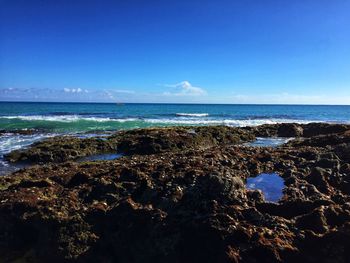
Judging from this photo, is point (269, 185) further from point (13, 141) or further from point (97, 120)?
point (97, 120)

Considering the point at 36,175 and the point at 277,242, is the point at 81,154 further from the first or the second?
the point at 277,242

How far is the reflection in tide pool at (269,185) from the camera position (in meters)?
8.57

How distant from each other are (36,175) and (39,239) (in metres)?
5.57

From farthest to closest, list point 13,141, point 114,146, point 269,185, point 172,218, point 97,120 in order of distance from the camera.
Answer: point 97,120 → point 13,141 → point 114,146 → point 269,185 → point 172,218

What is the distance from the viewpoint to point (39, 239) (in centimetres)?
685

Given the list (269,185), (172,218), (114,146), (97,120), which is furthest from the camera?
(97,120)

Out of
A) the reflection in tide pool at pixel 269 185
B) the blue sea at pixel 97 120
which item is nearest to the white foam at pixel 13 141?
the blue sea at pixel 97 120

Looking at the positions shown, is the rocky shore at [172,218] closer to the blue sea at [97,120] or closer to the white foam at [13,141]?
the white foam at [13,141]

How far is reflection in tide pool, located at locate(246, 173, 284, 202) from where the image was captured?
28.1ft

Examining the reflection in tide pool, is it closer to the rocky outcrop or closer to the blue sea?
the rocky outcrop

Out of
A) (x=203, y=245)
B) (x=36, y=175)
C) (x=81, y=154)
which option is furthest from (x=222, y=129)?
(x=203, y=245)

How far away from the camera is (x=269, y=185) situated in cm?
949

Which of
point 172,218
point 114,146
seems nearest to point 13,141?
point 114,146

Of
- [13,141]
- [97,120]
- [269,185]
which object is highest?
[269,185]
